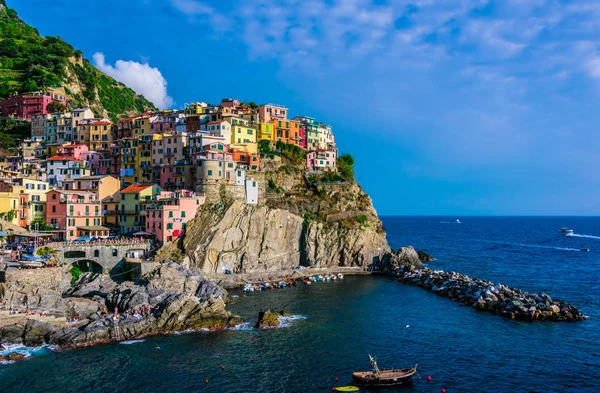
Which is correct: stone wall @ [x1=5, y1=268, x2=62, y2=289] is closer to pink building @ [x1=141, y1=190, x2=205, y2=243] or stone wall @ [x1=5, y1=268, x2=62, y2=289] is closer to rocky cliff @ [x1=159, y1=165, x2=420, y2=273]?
rocky cliff @ [x1=159, y1=165, x2=420, y2=273]

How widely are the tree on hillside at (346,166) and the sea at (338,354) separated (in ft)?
132

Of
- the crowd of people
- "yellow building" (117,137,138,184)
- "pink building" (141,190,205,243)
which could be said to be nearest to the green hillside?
"yellow building" (117,137,138,184)

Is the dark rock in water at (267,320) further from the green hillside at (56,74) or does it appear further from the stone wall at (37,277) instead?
the green hillside at (56,74)

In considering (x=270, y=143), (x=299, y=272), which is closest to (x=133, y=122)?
(x=270, y=143)

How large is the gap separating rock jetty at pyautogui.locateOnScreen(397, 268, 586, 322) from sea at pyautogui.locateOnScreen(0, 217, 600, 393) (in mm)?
1721

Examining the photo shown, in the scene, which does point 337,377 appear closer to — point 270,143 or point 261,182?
point 261,182

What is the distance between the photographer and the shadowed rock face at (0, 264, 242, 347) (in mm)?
44906

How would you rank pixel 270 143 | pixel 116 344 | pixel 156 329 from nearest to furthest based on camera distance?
pixel 116 344 < pixel 156 329 < pixel 270 143

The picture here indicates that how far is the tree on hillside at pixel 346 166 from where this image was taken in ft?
332

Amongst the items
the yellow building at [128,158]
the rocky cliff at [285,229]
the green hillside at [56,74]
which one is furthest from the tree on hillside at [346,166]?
the green hillside at [56,74]

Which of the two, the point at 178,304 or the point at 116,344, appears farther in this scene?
the point at 178,304

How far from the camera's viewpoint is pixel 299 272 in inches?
3110

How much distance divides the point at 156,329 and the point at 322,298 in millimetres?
23406

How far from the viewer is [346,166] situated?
344 ft
